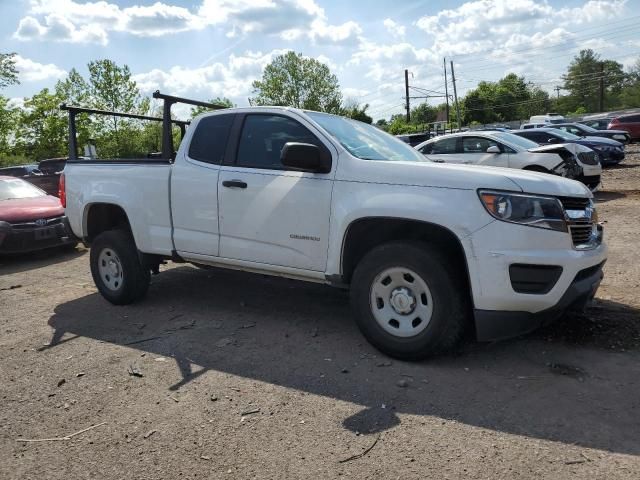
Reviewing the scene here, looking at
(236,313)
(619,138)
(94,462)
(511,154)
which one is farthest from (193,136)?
(619,138)

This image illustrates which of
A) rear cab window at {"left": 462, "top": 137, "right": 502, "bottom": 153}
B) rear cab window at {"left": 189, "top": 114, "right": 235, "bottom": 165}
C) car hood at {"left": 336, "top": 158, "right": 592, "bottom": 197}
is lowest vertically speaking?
car hood at {"left": 336, "top": 158, "right": 592, "bottom": 197}

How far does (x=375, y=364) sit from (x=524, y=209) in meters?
1.51

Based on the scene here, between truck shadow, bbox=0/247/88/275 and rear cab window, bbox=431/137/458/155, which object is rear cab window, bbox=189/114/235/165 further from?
rear cab window, bbox=431/137/458/155

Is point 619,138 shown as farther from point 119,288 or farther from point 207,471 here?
point 207,471

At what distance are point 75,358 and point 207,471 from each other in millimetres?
2174

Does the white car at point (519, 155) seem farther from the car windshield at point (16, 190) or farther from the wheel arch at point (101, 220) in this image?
the car windshield at point (16, 190)

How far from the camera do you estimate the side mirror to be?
165 inches

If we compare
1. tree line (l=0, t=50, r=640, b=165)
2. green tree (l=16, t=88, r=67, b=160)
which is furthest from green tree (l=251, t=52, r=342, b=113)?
green tree (l=16, t=88, r=67, b=160)

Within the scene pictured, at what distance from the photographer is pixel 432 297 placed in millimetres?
3869

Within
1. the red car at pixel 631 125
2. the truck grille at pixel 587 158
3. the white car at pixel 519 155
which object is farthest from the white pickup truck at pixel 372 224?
the red car at pixel 631 125

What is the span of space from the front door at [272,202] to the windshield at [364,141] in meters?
0.23

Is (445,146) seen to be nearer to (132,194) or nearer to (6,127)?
(132,194)

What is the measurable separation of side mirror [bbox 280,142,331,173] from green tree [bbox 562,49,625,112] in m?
102

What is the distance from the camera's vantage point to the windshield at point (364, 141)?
455 centimetres
